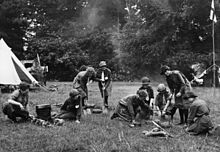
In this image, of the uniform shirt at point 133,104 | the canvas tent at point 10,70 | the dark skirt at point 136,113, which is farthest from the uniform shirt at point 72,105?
the canvas tent at point 10,70

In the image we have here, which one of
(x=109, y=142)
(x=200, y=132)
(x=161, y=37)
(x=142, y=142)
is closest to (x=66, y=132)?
(x=109, y=142)

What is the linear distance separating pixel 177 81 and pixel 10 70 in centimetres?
851

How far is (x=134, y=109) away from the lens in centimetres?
745

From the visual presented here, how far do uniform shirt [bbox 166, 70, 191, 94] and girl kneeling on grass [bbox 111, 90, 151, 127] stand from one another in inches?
32.8

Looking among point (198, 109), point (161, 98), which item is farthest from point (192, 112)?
point (161, 98)

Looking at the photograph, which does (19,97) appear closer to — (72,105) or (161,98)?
(72,105)

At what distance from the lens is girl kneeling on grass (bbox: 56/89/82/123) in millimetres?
7220

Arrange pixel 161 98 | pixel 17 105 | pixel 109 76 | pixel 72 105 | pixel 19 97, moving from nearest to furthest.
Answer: pixel 17 105, pixel 19 97, pixel 72 105, pixel 161 98, pixel 109 76

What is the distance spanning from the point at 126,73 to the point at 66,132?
793 inches

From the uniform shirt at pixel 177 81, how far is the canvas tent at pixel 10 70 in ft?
26.1

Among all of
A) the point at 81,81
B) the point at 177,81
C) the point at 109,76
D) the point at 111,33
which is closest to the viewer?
the point at 177,81

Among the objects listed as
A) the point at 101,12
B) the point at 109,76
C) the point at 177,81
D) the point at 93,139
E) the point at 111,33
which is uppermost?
the point at 101,12

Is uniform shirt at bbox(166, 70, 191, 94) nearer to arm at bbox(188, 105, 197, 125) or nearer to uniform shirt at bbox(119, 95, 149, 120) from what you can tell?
uniform shirt at bbox(119, 95, 149, 120)

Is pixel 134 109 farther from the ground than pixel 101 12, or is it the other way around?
pixel 101 12
